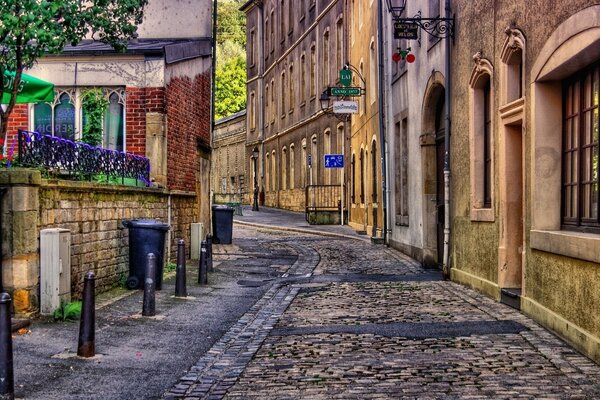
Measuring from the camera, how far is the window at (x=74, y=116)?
50.2ft

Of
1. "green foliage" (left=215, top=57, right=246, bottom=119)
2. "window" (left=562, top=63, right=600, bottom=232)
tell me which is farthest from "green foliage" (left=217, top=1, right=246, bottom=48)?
"window" (left=562, top=63, right=600, bottom=232)

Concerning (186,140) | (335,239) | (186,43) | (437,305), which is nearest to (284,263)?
(186,140)

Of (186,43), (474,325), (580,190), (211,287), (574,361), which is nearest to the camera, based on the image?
(574,361)

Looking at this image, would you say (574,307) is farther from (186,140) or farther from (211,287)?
(186,140)

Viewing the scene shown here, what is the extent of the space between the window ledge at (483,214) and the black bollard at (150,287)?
183 inches

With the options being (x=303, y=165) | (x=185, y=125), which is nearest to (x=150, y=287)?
(x=185, y=125)

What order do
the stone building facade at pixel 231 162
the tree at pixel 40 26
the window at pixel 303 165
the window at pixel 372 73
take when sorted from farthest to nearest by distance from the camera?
the stone building facade at pixel 231 162 < the window at pixel 303 165 < the window at pixel 372 73 < the tree at pixel 40 26

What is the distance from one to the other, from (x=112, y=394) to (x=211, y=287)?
6.91 m

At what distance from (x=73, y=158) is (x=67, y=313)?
8.44ft

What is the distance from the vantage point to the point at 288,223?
34469 millimetres

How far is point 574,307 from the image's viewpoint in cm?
776

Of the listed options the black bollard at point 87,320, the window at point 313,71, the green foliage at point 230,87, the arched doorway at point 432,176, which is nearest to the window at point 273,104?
the window at point 313,71

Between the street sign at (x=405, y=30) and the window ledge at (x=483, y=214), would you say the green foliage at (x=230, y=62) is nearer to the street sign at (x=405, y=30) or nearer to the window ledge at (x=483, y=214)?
the street sign at (x=405, y=30)

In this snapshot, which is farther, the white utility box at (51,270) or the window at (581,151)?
the white utility box at (51,270)
